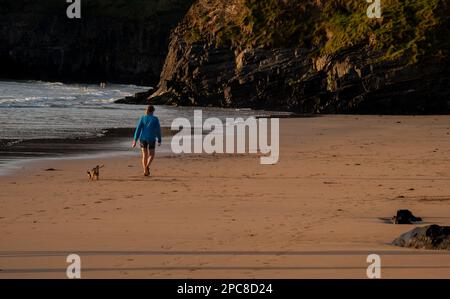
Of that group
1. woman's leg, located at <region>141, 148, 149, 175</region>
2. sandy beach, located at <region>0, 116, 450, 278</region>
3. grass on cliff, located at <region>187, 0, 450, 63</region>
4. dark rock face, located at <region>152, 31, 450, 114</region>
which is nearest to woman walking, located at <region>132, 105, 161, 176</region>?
woman's leg, located at <region>141, 148, 149, 175</region>

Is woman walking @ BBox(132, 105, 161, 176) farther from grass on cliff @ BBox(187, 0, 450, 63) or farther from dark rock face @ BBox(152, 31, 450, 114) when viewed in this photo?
grass on cliff @ BBox(187, 0, 450, 63)

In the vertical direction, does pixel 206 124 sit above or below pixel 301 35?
below

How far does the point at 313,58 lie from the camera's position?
48062 mm

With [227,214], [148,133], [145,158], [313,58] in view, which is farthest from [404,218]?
[313,58]

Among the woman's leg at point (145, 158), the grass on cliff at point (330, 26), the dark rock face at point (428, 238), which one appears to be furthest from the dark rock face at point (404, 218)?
the grass on cliff at point (330, 26)

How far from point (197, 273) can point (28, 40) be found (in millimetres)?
102674

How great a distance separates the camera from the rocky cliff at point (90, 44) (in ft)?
351

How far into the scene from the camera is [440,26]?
46094 mm

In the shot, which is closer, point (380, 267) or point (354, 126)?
point (380, 267)

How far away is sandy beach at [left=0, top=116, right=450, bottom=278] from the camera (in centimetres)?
1005

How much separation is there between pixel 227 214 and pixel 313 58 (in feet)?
115

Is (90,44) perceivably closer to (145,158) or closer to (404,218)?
(145,158)

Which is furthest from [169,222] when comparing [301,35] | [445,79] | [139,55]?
[139,55]
